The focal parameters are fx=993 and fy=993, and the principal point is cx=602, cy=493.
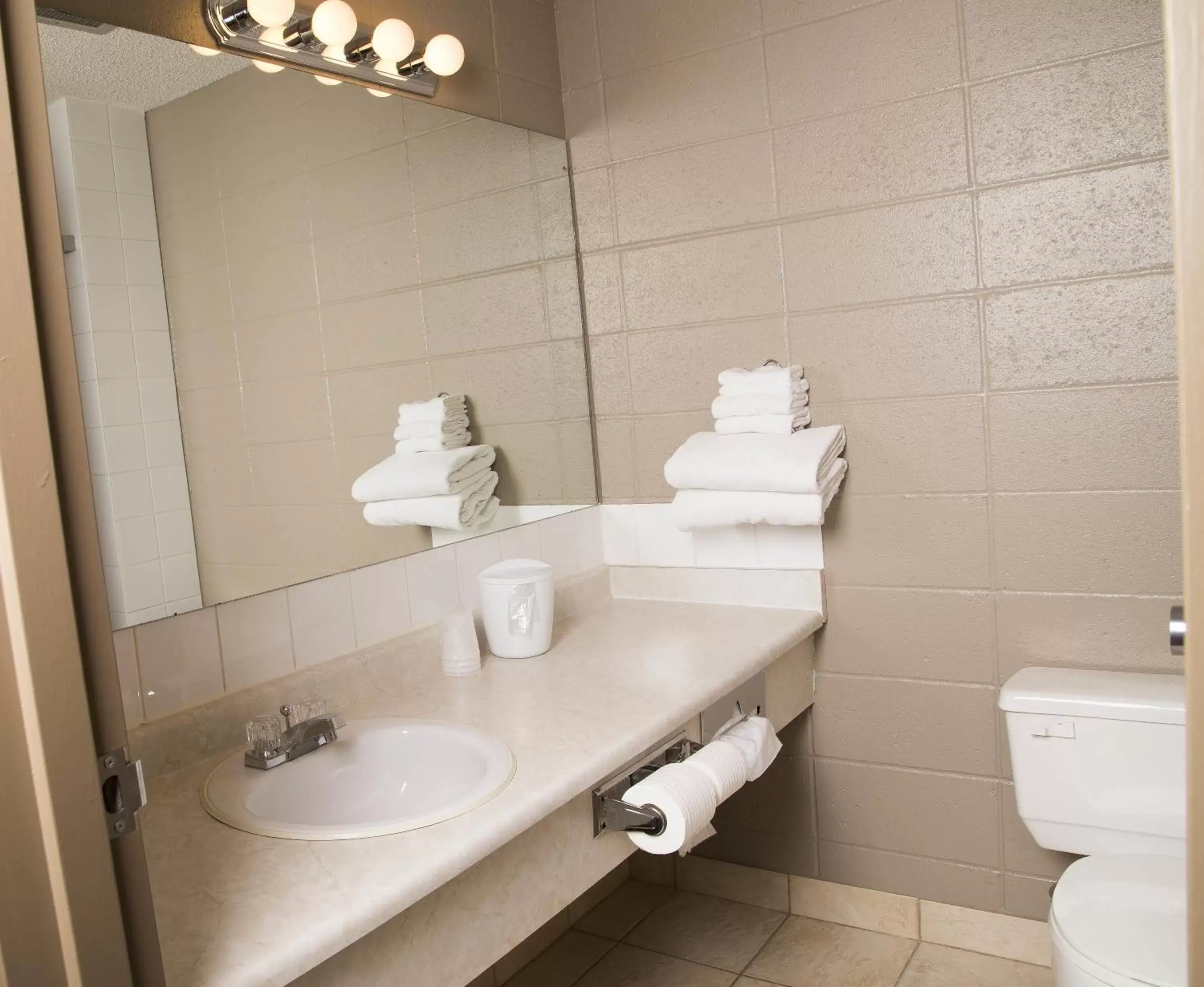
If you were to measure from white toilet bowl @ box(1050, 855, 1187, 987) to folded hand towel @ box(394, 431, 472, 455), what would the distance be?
133 cm

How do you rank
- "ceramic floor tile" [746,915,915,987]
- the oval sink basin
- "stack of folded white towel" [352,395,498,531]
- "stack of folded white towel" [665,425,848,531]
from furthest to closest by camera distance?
"ceramic floor tile" [746,915,915,987], "stack of folded white towel" [665,425,848,531], "stack of folded white towel" [352,395,498,531], the oval sink basin

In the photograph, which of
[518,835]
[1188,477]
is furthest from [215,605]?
[1188,477]

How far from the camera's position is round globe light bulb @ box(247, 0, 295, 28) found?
1586 millimetres

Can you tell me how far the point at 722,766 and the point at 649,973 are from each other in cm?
86

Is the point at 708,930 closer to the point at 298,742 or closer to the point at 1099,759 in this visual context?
the point at 1099,759

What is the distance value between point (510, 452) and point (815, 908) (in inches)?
49.3

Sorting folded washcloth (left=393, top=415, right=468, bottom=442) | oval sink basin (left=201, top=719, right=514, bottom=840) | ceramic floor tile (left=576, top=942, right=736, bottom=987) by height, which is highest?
folded washcloth (left=393, top=415, right=468, bottom=442)

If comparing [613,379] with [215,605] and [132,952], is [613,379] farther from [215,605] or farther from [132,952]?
[132,952]

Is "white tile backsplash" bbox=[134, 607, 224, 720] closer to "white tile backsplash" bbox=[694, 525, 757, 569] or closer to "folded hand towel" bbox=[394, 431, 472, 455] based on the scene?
"folded hand towel" bbox=[394, 431, 472, 455]

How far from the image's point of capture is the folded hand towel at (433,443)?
1.88 meters

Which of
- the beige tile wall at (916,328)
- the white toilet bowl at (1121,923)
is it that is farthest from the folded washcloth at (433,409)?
the white toilet bowl at (1121,923)

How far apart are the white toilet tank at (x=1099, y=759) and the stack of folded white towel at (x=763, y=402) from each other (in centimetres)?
67

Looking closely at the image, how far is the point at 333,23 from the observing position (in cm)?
167

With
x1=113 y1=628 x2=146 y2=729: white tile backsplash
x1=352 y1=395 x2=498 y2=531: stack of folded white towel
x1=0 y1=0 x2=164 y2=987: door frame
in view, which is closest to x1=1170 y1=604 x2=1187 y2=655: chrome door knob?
x1=0 y1=0 x2=164 y2=987: door frame
